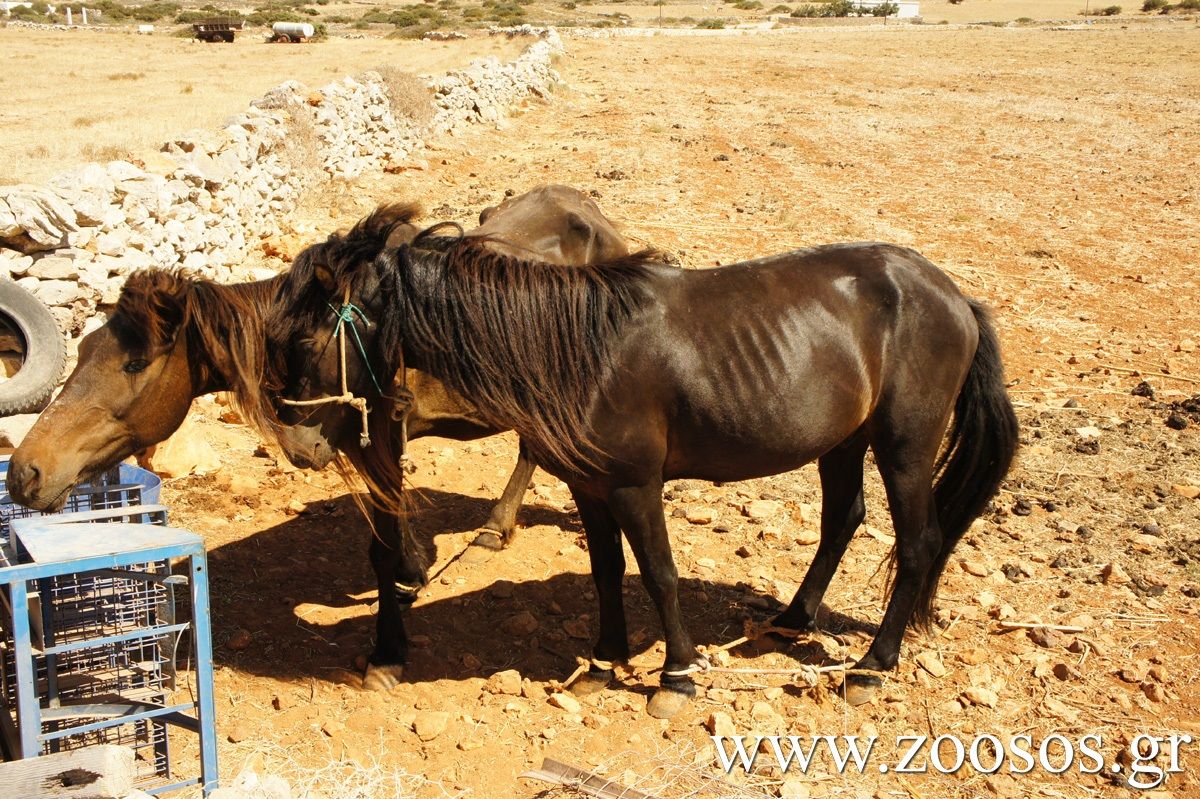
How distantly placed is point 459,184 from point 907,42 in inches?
1223

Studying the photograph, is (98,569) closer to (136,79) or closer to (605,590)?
(605,590)

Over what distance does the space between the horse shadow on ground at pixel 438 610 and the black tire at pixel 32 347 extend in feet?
6.36

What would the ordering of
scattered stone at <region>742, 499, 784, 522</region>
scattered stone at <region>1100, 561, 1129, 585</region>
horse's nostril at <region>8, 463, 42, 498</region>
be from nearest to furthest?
horse's nostril at <region>8, 463, 42, 498</region> → scattered stone at <region>1100, 561, 1129, 585</region> → scattered stone at <region>742, 499, 784, 522</region>

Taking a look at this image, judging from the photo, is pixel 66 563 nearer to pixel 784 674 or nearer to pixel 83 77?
pixel 784 674

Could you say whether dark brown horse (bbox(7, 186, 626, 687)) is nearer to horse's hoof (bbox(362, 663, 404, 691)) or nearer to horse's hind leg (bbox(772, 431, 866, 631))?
horse's hoof (bbox(362, 663, 404, 691))

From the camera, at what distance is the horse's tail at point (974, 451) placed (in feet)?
14.8

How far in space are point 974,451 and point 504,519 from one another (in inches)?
106

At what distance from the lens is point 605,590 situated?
448 cm

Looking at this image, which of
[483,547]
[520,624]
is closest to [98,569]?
[520,624]

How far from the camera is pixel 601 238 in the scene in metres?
6.33

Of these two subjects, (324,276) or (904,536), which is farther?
(904,536)

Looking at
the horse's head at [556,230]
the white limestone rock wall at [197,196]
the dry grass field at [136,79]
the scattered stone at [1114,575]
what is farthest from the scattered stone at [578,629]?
the dry grass field at [136,79]
